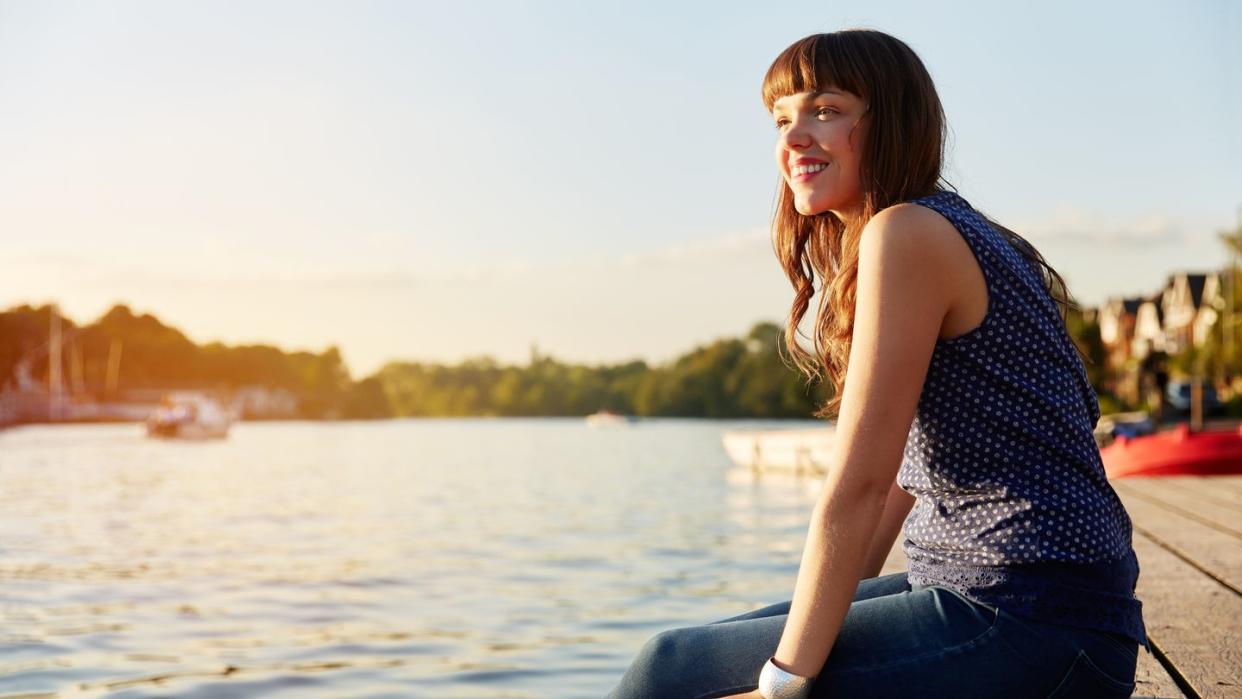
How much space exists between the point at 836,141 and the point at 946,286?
389 millimetres

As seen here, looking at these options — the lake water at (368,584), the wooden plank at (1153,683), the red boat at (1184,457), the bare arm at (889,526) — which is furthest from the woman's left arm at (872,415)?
the red boat at (1184,457)

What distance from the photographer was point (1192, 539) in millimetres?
5352

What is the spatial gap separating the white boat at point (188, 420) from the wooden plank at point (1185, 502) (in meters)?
62.4

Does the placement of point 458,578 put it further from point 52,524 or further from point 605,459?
point 605,459

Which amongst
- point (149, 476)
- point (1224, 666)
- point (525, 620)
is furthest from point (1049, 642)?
point (149, 476)

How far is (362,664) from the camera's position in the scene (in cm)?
676

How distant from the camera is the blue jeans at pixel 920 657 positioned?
6.04 ft

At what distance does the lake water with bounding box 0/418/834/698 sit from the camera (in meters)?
6.58

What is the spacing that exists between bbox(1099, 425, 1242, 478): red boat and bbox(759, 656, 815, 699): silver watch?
28.9ft

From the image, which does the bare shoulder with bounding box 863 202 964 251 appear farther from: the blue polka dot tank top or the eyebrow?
the eyebrow

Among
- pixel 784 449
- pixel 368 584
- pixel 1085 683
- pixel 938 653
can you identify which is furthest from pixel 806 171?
pixel 784 449

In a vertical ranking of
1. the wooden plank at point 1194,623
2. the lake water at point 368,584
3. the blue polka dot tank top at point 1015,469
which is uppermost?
the blue polka dot tank top at point 1015,469

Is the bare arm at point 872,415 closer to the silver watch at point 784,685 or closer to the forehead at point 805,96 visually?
the silver watch at point 784,685

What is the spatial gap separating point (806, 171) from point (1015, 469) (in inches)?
25.4
